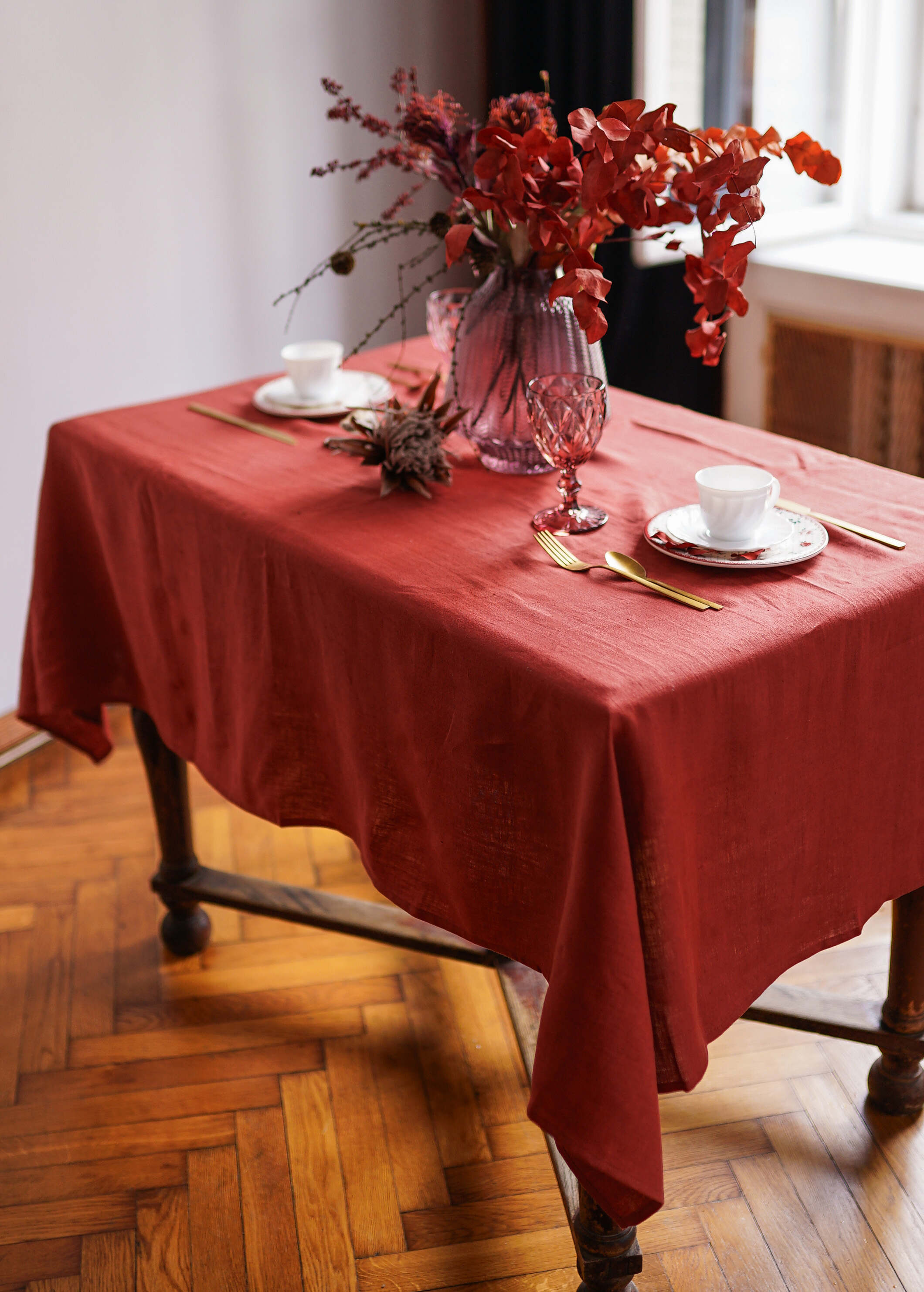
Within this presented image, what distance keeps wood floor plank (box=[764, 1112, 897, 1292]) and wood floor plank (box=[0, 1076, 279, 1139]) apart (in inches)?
25.9

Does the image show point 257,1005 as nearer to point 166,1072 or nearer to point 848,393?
point 166,1072

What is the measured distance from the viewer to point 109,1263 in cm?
139

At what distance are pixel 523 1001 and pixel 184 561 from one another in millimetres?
699

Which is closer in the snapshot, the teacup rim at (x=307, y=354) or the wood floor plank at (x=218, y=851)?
the teacup rim at (x=307, y=354)

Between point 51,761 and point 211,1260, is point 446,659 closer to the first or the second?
point 211,1260

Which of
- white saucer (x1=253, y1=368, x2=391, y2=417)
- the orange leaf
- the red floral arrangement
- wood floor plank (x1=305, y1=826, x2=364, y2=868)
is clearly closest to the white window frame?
white saucer (x1=253, y1=368, x2=391, y2=417)

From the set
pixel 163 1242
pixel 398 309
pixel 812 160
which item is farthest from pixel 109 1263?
pixel 398 309

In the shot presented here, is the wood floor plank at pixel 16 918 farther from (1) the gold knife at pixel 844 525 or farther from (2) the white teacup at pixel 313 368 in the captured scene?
(1) the gold knife at pixel 844 525

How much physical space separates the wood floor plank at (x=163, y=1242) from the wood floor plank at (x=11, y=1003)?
0.29 meters

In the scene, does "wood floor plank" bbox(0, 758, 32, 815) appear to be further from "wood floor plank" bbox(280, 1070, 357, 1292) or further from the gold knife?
the gold knife

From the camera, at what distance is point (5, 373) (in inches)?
91.7

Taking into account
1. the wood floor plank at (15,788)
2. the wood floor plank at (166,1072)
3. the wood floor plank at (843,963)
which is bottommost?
the wood floor plank at (166,1072)

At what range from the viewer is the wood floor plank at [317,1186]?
1.38 metres

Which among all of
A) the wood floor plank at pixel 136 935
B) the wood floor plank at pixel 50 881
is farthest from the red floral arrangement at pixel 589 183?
the wood floor plank at pixel 50 881
